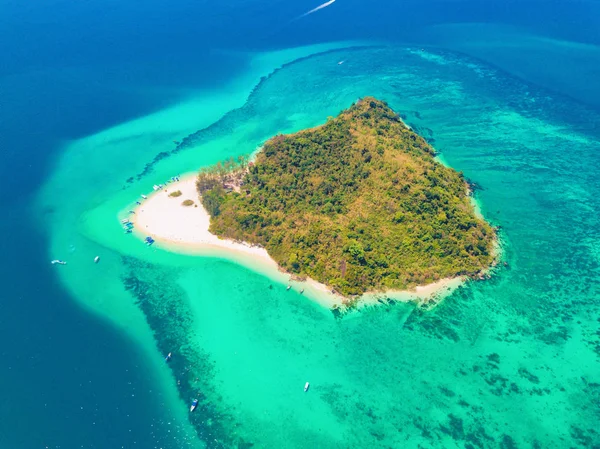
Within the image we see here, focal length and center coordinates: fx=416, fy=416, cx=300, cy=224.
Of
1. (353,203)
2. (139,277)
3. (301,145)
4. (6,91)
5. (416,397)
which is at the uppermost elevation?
(6,91)

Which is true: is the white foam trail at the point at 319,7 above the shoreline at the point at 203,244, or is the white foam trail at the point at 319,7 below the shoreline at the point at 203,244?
above

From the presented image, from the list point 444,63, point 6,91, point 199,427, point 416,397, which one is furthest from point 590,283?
point 6,91

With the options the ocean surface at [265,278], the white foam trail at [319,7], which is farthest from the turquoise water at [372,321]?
the white foam trail at [319,7]

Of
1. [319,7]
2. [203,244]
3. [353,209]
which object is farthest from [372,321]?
[319,7]

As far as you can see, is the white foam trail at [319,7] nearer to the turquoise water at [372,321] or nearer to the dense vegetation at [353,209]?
the turquoise water at [372,321]

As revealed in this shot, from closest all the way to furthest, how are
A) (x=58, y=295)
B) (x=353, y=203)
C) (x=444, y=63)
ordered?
(x=58, y=295) → (x=353, y=203) → (x=444, y=63)

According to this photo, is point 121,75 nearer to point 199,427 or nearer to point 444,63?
point 444,63
